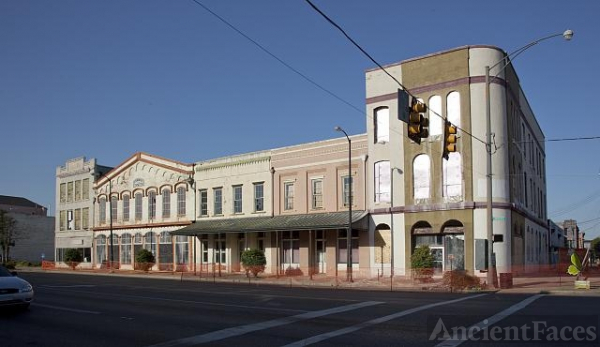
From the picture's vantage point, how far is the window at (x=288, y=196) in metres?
40.9

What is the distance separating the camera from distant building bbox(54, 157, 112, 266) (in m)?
59.2

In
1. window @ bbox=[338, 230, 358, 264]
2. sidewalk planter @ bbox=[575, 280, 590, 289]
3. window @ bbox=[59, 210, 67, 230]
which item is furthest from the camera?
window @ bbox=[59, 210, 67, 230]

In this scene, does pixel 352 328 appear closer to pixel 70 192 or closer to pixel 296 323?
pixel 296 323

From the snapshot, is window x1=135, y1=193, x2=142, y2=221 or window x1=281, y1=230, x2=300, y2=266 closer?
window x1=281, y1=230, x2=300, y2=266

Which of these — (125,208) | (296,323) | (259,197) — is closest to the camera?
(296,323)

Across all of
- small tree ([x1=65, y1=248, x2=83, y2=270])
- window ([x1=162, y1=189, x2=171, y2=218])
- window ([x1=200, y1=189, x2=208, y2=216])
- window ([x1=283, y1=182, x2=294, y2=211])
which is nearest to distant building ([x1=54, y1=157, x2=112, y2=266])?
small tree ([x1=65, y1=248, x2=83, y2=270])

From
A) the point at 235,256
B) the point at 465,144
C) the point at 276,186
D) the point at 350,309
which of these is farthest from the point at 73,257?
the point at 350,309

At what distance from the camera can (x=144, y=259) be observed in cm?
4919

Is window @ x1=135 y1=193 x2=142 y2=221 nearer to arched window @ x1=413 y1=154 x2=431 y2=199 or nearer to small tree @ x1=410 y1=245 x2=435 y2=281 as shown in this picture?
arched window @ x1=413 y1=154 x2=431 y2=199

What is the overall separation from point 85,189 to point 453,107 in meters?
41.0

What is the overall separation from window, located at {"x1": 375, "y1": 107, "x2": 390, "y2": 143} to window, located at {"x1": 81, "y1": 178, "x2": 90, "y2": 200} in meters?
35.2

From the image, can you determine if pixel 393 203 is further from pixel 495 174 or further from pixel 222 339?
pixel 222 339

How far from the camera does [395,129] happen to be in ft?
119

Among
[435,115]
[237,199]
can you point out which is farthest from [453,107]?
[237,199]
